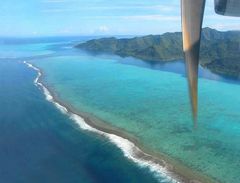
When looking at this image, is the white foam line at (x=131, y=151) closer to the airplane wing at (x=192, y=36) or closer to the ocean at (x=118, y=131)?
the ocean at (x=118, y=131)

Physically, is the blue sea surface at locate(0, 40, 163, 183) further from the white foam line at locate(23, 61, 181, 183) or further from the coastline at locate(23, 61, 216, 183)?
the coastline at locate(23, 61, 216, 183)

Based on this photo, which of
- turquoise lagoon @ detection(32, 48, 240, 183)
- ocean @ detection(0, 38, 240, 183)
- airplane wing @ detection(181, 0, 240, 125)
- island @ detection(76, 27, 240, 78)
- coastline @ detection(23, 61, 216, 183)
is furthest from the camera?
island @ detection(76, 27, 240, 78)

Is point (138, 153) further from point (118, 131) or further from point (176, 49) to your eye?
point (176, 49)

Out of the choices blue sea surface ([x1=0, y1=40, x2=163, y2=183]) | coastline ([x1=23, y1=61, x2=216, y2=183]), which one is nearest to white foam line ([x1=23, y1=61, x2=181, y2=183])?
coastline ([x1=23, y1=61, x2=216, y2=183])

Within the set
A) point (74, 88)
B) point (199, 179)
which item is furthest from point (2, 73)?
point (199, 179)

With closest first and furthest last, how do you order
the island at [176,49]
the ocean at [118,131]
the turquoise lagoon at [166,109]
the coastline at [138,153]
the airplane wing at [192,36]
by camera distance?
the airplane wing at [192,36], the coastline at [138,153], the ocean at [118,131], the turquoise lagoon at [166,109], the island at [176,49]

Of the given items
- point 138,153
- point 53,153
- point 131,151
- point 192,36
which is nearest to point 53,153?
point 53,153

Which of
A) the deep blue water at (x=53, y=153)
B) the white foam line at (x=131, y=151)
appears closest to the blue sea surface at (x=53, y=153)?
the deep blue water at (x=53, y=153)
